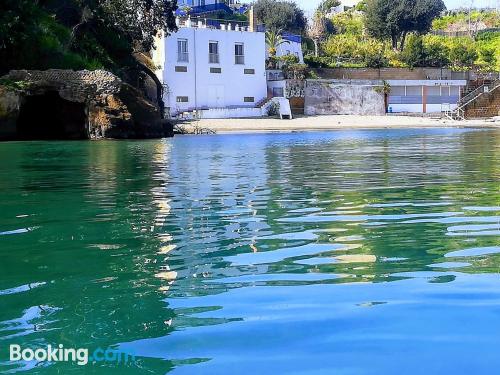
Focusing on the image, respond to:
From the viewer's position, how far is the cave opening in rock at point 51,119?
32.7 metres

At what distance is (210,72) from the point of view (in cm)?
5691

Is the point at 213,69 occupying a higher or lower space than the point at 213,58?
lower

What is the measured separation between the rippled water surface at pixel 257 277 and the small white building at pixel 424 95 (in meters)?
53.8

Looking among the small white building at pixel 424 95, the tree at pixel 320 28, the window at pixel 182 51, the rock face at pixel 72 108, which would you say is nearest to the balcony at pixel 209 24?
the window at pixel 182 51

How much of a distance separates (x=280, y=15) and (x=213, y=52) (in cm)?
2339

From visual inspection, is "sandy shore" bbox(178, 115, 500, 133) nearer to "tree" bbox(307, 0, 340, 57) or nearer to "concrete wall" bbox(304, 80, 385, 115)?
"concrete wall" bbox(304, 80, 385, 115)

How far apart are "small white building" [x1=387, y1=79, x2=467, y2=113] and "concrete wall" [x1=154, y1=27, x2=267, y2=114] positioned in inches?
519

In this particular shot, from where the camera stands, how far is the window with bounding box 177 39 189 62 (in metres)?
54.9

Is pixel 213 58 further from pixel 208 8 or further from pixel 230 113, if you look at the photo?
pixel 208 8

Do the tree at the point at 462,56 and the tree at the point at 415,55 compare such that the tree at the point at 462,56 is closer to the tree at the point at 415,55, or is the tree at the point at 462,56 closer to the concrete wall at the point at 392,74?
the concrete wall at the point at 392,74

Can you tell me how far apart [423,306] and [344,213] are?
177 inches

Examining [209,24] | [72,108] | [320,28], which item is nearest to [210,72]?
[209,24]

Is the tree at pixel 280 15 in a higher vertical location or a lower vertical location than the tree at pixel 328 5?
lower

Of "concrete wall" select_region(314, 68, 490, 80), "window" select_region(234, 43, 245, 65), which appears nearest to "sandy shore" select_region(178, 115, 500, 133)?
"window" select_region(234, 43, 245, 65)
